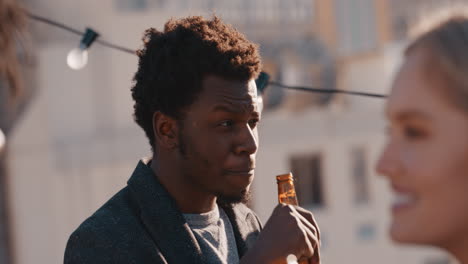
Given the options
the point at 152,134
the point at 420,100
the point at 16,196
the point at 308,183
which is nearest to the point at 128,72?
the point at 16,196

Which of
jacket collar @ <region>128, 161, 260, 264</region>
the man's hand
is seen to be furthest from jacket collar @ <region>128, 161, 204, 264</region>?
the man's hand

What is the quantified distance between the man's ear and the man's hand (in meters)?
0.46

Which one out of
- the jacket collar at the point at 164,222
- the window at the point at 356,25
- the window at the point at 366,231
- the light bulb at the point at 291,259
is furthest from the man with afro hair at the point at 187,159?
the window at the point at 356,25

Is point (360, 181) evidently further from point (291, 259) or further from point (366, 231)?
point (291, 259)

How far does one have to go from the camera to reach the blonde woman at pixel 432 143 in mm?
1341

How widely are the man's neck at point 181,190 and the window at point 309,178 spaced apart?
949cm

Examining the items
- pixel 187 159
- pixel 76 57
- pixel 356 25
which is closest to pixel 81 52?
pixel 76 57

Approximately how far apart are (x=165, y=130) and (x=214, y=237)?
1.22 ft

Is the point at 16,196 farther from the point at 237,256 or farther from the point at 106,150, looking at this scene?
the point at 237,256

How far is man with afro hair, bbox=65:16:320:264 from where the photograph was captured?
88.7 inches

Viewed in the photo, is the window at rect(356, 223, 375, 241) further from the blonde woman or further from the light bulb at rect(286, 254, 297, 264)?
the blonde woman

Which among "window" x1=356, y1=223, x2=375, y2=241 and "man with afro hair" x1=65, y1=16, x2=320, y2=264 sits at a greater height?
"man with afro hair" x1=65, y1=16, x2=320, y2=264

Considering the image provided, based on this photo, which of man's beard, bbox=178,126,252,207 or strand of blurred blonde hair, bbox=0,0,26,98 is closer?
man's beard, bbox=178,126,252,207

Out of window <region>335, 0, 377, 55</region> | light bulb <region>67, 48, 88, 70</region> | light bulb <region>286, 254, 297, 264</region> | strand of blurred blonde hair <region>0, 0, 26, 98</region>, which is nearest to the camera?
light bulb <region>286, 254, 297, 264</region>
